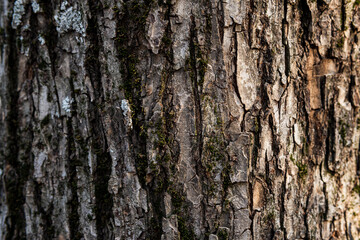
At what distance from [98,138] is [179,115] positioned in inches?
16.4

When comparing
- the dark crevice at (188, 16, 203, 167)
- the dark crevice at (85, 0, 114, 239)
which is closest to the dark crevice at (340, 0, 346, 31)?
the dark crevice at (188, 16, 203, 167)

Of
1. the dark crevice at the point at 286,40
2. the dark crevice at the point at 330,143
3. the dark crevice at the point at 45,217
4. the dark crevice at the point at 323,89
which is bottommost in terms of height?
the dark crevice at the point at 45,217

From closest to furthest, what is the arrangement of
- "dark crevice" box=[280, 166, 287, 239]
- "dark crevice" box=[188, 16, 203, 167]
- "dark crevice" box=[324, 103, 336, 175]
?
"dark crevice" box=[188, 16, 203, 167] < "dark crevice" box=[280, 166, 287, 239] < "dark crevice" box=[324, 103, 336, 175]

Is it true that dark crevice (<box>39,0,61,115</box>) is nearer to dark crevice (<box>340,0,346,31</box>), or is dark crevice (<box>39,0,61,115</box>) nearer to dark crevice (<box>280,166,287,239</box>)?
dark crevice (<box>280,166,287,239</box>)

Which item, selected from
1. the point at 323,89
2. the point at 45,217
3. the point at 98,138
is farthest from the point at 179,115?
the point at 45,217

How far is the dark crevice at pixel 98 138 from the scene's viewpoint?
1.37 m

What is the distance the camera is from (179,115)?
1.30 metres

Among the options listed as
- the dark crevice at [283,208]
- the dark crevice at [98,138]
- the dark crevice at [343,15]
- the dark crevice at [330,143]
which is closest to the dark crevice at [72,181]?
the dark crevice at [98,138]

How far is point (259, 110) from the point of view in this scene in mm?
1339

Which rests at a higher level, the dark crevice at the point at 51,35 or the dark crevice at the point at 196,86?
the dark crevice at the point at 51,35

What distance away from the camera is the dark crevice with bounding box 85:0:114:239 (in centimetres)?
137

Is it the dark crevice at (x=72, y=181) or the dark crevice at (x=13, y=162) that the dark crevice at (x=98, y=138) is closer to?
the dark crevice at (x=72, y=181)

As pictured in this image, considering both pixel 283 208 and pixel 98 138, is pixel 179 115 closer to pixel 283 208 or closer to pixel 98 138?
pixel 98 138

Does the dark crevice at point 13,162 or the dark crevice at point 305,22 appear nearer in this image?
the dark crevice at point 305,22
